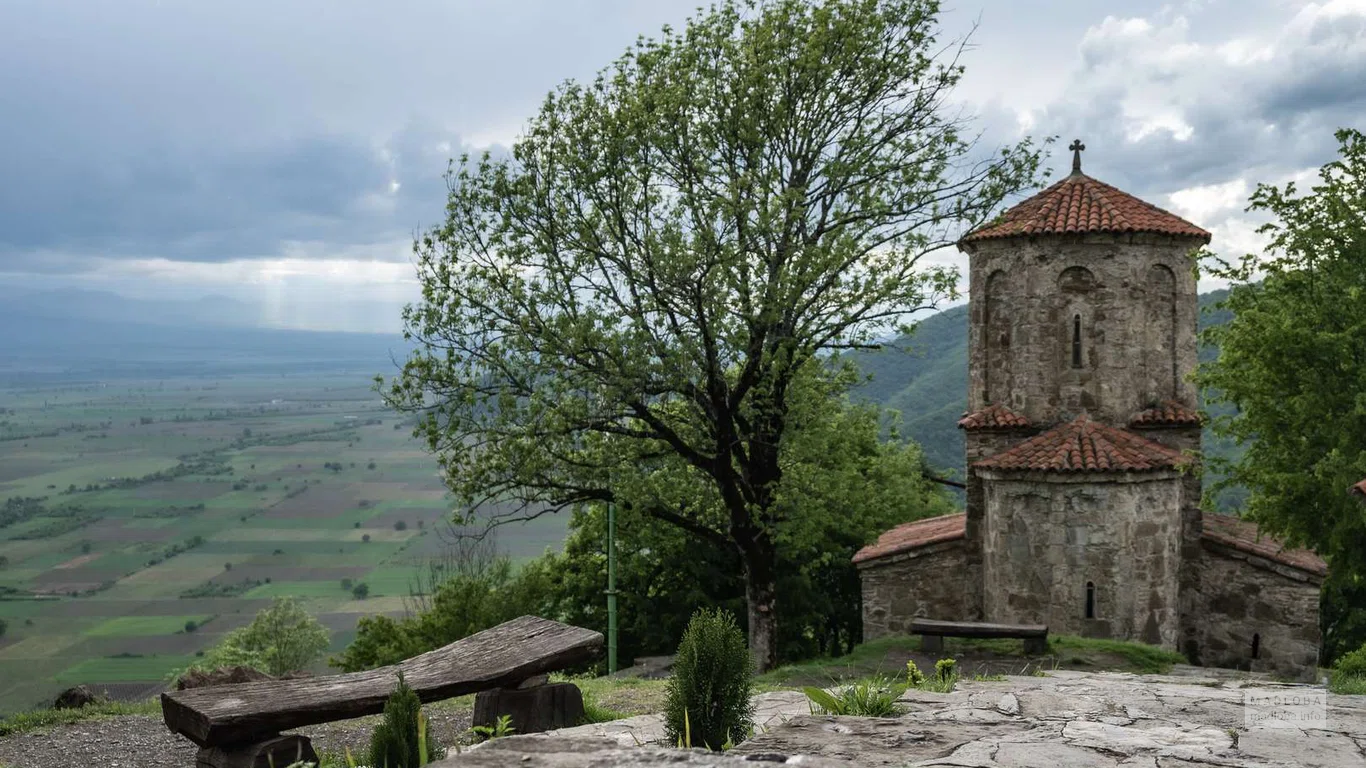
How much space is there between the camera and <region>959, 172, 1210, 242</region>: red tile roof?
19.0 m

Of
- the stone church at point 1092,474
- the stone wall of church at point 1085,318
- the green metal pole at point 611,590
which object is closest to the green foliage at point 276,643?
the green metal pole at point 611,590

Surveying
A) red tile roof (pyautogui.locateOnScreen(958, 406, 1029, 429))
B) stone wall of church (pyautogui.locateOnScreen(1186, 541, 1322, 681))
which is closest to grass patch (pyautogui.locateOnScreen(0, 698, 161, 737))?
red tile roof (pyautogui.locateOnScreen(958, 406, 1029, 429))

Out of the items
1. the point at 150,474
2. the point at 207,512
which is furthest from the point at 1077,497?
the point at 150,474

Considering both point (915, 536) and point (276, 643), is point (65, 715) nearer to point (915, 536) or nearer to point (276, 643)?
point (915, 536)

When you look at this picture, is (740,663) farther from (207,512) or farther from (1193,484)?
(207,512)

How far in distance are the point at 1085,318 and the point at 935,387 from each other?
3240 inches

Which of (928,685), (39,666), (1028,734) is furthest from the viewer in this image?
(39,666)

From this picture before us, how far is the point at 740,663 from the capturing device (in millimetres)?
6219

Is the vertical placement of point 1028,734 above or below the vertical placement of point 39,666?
above

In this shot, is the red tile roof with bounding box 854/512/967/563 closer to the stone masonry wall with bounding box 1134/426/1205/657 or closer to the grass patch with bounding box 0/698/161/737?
the stone masonry wall with bounding box 1134/426/1205/657

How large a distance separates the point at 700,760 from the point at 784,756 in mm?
511

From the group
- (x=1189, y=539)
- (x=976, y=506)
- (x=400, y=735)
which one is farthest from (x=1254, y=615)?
(x=400, y=735)

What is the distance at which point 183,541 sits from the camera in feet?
360

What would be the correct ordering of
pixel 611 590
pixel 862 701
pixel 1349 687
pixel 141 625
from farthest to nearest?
pixel 141 625 → pixel 611 590 → pixel 1349 687 → pixel 862 701
